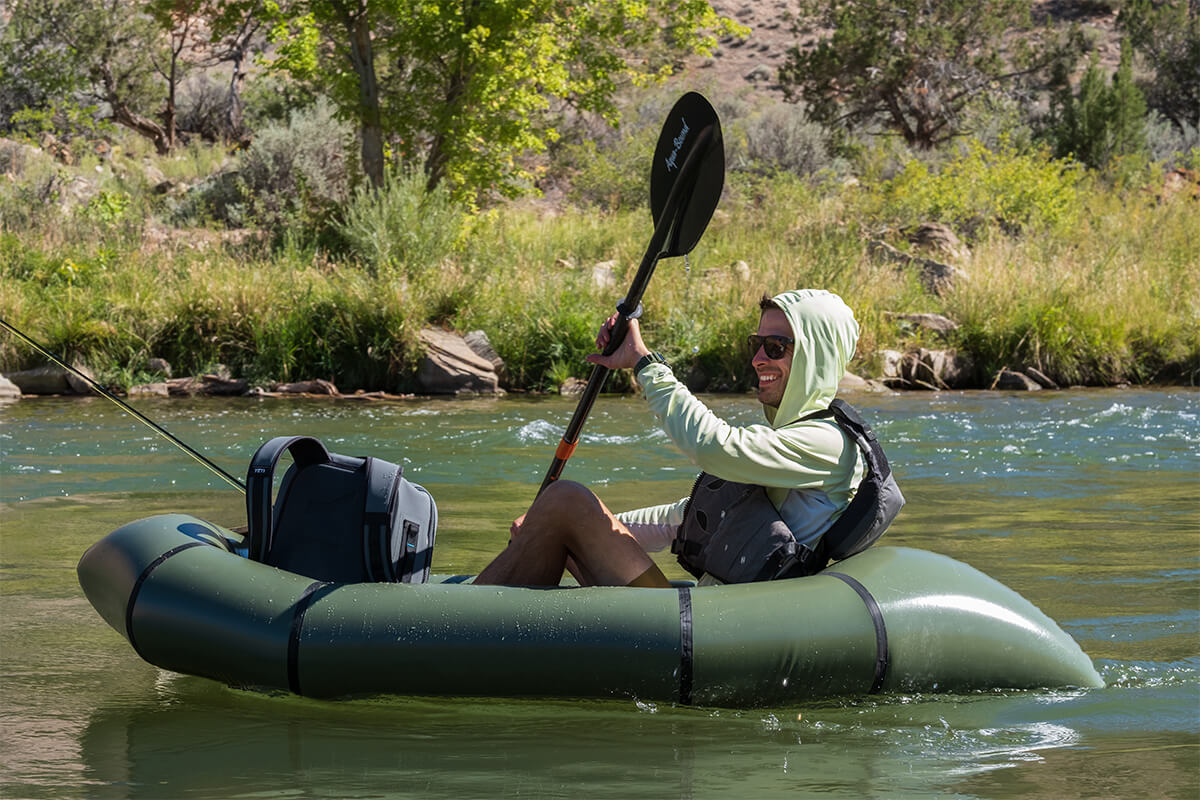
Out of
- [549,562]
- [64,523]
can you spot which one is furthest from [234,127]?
[549,562]

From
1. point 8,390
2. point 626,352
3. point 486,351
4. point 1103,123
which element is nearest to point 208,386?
point 8,390

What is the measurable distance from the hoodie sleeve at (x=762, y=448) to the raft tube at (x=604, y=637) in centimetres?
29

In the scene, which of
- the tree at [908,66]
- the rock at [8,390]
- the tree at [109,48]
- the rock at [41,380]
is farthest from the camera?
the tree at [908,66]

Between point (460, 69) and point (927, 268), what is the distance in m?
5.44

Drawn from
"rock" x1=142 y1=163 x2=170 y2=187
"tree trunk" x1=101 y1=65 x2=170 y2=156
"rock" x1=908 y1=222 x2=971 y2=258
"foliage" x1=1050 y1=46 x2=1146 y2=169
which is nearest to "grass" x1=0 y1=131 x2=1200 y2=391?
"rock" x1=908 y1=222 x2=971 y2=258

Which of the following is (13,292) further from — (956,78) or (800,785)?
(956,78)

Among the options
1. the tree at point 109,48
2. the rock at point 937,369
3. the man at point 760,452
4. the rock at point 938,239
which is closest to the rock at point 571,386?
the rock at point 937,369

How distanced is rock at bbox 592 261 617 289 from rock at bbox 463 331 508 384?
4.19ft

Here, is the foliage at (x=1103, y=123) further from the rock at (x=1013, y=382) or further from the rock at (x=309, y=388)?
the rock at (x=309, y=388)

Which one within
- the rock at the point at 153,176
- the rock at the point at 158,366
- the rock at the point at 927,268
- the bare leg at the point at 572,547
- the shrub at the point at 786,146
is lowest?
the rock at the point at 158,366

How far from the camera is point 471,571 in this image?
5551mm

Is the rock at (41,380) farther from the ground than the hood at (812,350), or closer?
closer

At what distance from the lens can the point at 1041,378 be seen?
1213 cm

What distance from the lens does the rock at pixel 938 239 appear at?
14688 millimetres
